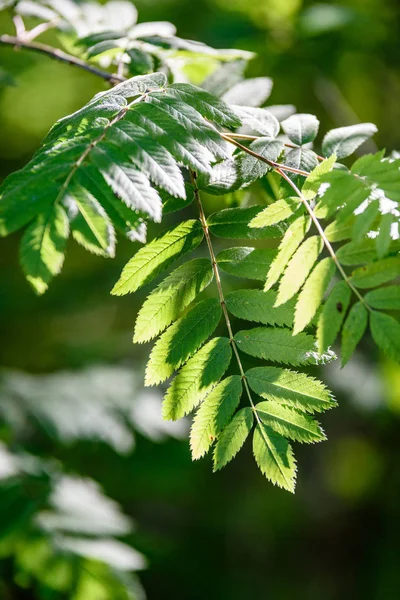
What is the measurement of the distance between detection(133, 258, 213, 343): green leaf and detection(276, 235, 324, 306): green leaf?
19cm

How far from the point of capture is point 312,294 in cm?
81

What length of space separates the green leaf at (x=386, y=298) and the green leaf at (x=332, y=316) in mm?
36

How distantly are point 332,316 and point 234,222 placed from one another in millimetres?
282

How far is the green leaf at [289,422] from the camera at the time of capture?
0.87 metres

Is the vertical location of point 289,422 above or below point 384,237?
below

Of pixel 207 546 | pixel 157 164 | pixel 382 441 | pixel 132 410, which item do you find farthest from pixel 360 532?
pixel 157 164

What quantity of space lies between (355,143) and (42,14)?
3.26ft

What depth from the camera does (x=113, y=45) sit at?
131 cm

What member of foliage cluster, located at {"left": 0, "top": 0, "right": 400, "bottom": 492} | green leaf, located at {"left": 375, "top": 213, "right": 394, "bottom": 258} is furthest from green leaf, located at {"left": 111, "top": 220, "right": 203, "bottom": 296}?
green leaf, located at {"left": 375, "top": 213, "right": 394, "bottom": 258}

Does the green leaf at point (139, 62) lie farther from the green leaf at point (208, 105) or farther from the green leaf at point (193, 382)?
the green leaf at point (193, 382)

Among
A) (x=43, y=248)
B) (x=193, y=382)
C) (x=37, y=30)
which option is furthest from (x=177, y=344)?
(x=37, y=30)

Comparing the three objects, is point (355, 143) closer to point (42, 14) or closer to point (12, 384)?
point (42, 14)

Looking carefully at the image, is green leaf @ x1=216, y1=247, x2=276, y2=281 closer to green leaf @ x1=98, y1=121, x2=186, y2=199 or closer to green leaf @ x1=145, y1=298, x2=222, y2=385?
green leaf @ x1=145, y1=298, x2=222, y2=385

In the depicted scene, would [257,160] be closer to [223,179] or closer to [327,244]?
[223,179]
